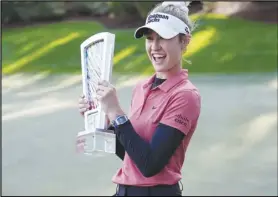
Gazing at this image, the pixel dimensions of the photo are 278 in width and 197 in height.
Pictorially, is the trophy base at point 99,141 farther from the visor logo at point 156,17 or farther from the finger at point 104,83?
the visor logo at point 156,17

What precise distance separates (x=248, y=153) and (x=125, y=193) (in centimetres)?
436

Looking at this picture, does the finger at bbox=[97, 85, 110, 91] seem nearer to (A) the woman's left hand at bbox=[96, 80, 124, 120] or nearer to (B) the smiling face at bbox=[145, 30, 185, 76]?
(A) the woman's left hand at bbox=[96, 80, 124, 120]

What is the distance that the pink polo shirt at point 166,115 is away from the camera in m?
1.56

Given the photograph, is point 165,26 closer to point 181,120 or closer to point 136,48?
point 181,120

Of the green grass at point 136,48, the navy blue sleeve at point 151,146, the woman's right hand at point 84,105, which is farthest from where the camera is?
the green grass at point 136,48

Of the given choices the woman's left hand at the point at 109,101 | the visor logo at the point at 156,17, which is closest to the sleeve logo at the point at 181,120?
the woman's left hand at the point at 109,101

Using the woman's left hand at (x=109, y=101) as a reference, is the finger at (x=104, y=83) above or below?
above

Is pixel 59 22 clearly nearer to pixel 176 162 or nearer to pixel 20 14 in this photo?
pixel 20 14

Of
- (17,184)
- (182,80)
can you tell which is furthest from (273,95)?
(182,80)

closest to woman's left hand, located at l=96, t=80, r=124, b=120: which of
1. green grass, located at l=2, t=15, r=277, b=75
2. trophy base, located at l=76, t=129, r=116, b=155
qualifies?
trophy base, located at l=76, t=129, r=116, b=155

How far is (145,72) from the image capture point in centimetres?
845

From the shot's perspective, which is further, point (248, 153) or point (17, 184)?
point (248, 153)

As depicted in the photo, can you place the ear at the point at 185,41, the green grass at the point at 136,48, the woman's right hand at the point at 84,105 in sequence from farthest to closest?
the green grass at the point at 136,48 → the woman's right hand at the point at 84,105 → the ear at the point at 185,41

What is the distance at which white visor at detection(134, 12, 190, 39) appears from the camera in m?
1.58
